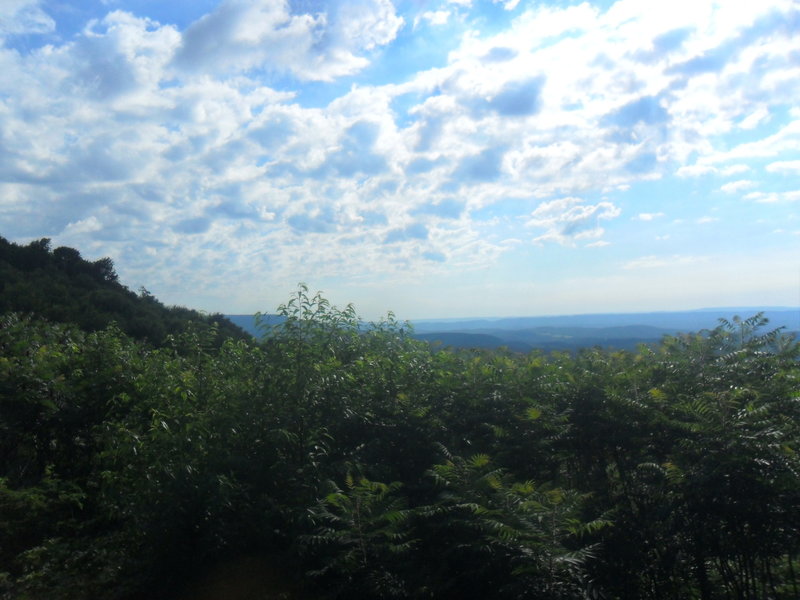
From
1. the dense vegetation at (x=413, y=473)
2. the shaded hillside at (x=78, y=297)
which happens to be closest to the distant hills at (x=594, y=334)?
the dense vegetation at (x=413, y=473)

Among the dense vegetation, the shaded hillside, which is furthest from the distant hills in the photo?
the shaded hillside

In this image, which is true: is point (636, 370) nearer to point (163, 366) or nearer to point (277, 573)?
point (277, 573)

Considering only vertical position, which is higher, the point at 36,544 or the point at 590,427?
the point at 590,427

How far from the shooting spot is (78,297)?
2173 centimetres

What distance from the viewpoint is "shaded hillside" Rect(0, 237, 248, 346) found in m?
17.5

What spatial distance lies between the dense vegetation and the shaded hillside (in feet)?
9.84

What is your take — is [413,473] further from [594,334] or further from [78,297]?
[594,334]

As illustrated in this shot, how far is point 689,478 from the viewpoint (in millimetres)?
4234

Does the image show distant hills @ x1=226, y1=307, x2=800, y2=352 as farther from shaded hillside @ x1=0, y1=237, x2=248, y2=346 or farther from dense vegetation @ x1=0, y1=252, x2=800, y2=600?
shaded hillside @ x1=0, y1=237, x2=248, y2=346

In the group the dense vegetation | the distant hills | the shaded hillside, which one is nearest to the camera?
the dense vegetation

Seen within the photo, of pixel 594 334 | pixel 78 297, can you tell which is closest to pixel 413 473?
pixel 78 297

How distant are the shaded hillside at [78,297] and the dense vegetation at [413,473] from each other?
300 centimetres

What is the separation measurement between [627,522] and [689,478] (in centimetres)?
70


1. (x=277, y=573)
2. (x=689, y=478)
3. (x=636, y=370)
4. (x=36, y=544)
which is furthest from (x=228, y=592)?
(x=636, y=370)
